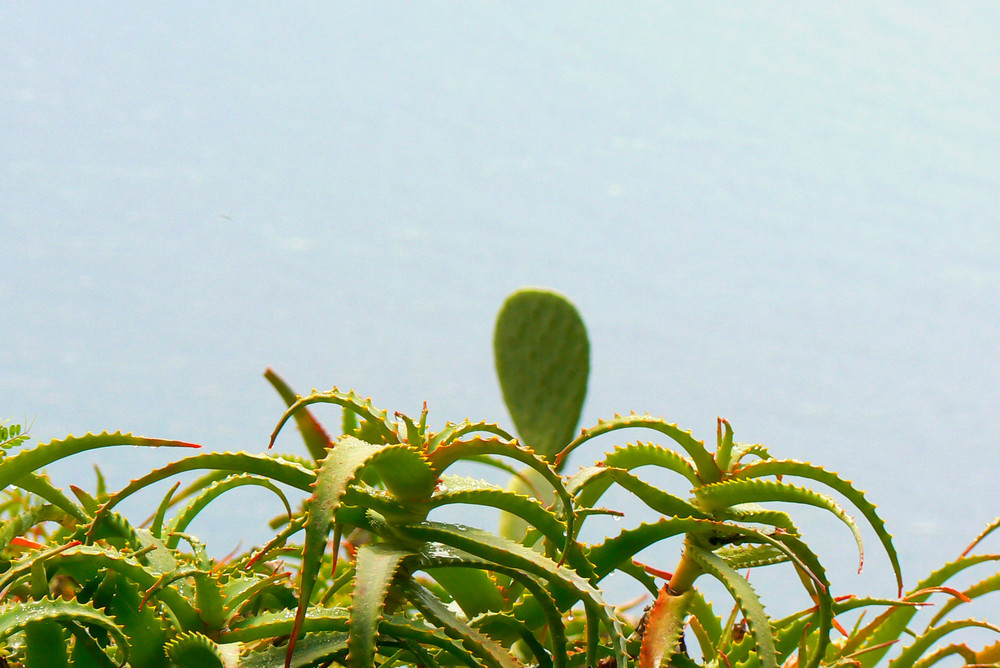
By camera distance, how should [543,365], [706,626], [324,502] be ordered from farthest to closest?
[543,365], [706,626], [324,502]

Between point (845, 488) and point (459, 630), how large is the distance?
0.28 ft

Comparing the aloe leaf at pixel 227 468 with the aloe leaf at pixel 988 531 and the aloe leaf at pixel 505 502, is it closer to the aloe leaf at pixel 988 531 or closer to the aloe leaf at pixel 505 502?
the aloe leaf at pixel 505 502

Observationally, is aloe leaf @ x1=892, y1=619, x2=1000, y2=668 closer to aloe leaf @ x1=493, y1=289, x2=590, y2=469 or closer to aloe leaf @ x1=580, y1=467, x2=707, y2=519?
aloe leaf @ x1=580, y1=467, x2=707, y2=519

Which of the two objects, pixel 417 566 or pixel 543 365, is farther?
pixel 543 365

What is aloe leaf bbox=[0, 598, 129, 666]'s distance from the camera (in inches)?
6.0

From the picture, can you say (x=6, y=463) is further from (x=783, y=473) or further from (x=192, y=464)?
(x=783, y=473)

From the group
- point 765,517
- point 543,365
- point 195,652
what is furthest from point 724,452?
point 543,365

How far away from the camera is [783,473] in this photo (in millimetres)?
205

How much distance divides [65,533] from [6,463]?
0.06 m

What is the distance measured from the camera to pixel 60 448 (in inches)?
6.8

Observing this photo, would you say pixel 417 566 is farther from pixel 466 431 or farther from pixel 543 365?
pixel 543 365

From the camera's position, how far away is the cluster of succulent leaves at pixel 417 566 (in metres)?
0.16

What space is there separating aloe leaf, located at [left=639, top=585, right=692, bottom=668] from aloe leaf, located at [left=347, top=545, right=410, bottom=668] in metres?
0.06

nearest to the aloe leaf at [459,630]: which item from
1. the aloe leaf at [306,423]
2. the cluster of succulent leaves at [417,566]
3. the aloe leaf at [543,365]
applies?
the cluster of succulent leaves at [417,566]
